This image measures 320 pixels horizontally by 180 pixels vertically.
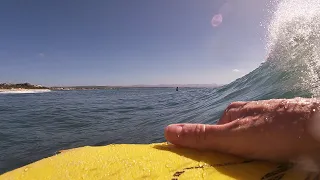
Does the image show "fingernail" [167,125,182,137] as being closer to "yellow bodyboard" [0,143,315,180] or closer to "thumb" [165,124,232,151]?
"thumb" [165,124,232,151]

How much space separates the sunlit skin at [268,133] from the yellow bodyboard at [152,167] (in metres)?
→ 0.07

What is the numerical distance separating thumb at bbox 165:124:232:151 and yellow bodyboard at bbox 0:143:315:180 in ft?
0.21

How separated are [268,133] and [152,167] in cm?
79

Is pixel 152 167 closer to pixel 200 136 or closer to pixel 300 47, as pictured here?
pixel 200 136

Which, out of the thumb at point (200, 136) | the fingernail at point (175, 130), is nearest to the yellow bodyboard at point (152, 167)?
the thumb at point (200, 136)

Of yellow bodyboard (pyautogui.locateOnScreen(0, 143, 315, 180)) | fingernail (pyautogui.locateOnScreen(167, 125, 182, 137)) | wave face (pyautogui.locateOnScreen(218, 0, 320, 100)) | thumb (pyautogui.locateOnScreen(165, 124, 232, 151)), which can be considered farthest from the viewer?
wave face (pyautogui.locateOnScreen(218, 0, 320, 100))

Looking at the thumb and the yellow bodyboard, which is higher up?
the thumb

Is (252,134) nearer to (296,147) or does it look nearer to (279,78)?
(296,147)

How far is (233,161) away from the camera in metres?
1.76

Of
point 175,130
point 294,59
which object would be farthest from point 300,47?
point 175,130

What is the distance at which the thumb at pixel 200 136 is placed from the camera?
1.85 metres

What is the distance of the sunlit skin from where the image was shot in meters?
1.58

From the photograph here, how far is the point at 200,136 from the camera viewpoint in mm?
1947

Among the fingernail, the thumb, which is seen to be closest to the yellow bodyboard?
the thumb
